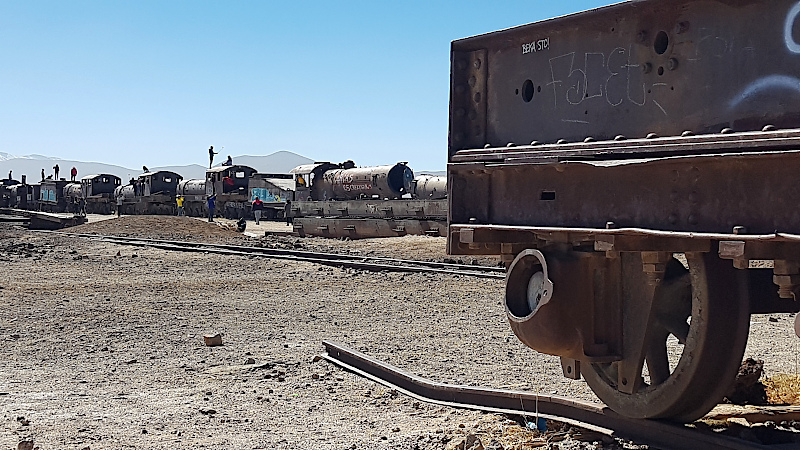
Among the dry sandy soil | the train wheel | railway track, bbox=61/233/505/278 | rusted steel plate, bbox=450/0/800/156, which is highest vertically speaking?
rusted steel plate, bbox=450/0/800/156

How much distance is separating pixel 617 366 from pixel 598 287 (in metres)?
0.55

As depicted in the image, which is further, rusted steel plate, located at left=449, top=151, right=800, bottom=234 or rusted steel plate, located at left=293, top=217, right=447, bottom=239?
rusted steel plate, located at left=293, top=217, right=447, bottom=239

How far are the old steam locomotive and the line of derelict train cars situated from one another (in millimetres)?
23988

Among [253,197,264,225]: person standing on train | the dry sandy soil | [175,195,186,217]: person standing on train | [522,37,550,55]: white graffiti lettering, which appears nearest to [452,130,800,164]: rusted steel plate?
[522,37,550,55]: white graffiti lettering

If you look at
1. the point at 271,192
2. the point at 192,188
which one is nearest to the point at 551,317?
the point at 271,192

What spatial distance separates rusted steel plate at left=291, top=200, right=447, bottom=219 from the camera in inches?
1019

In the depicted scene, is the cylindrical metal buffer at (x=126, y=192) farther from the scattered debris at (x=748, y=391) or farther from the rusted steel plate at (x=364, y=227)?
the scattered debris at (x=748, y=391)

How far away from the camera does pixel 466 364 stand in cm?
775

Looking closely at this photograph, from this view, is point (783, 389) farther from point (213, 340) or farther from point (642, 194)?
point (213, 340)

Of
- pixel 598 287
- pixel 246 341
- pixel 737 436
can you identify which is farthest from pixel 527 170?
pixel 246 341

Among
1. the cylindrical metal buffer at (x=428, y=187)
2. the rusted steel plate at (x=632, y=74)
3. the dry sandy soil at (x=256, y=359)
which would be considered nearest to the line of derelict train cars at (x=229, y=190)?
the cylindrical metal buffer at (x=428, y=187)

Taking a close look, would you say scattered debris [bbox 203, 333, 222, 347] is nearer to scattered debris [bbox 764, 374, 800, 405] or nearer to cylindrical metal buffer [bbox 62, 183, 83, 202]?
scattered debris [bbox 764, 374, 800, 405]

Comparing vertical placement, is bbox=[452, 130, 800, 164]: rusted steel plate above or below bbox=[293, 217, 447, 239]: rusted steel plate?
above

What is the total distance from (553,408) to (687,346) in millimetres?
1232
